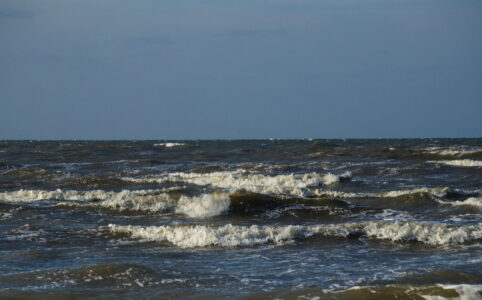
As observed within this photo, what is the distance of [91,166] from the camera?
37406 millimetres

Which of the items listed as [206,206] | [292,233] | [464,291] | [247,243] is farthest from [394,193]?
[464,291]

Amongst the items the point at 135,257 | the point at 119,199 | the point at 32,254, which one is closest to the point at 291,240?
the point at 135,257

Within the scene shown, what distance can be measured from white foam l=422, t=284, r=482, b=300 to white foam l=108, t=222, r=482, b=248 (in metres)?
4.07

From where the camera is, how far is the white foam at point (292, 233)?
43.1 ft

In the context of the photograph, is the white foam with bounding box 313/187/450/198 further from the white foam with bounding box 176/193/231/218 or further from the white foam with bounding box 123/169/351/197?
the white foam with bounding box 176/193/231/218

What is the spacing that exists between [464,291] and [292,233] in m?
5.40

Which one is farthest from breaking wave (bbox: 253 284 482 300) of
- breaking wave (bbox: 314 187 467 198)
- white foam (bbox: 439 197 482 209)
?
breaking wave (bbox: 314 187 467 198)

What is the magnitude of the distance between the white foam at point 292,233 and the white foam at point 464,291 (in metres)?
4.07

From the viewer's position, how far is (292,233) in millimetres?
13758

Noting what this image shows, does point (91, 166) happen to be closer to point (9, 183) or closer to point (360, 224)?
point (9, 183)

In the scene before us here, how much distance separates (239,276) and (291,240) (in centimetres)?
351

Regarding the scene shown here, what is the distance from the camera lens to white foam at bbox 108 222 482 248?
1314cm

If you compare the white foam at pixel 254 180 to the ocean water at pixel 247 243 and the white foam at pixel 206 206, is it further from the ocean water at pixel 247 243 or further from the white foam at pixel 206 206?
the white foam at pixel 206 206

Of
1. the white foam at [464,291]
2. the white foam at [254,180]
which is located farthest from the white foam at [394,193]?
the white foam at [464,291]
